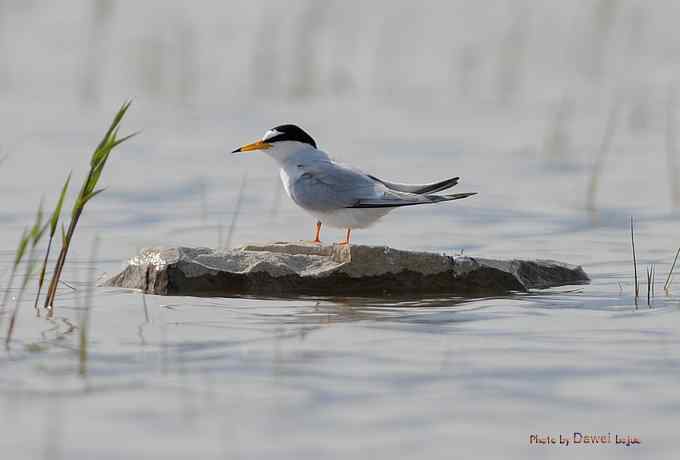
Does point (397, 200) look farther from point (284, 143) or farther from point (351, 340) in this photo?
point (351, 340)

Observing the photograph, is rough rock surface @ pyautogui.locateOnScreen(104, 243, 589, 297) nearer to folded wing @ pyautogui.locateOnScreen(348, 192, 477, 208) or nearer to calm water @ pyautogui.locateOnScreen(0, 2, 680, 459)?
calm water @ pyautogui.locateOnScreen(0, 2, 680, 459)

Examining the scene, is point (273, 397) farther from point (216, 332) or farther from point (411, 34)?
point (411, 34)

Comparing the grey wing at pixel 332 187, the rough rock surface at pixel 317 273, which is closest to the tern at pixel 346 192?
the grey wing at pixel 332 187

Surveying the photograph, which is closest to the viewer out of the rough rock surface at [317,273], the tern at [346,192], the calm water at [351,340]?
the calm water at [351,340]

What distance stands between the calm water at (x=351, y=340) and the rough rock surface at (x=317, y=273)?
210 mm

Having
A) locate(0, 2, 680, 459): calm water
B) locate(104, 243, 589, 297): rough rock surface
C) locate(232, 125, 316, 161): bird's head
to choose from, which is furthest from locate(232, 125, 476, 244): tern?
locate(0, 2, 680, 459): calm water

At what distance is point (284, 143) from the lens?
699 cm

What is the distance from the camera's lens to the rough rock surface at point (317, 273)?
5.73 meters

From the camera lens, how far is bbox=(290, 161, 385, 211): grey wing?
21.2ft

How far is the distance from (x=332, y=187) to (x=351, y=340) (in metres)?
2.15

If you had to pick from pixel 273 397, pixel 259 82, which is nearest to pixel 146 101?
pixel 259 82

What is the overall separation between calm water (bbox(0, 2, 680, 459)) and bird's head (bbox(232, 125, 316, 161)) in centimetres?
108

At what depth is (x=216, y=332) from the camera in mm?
4641

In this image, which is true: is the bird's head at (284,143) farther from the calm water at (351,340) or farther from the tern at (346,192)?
the calm water at (351,340)
